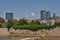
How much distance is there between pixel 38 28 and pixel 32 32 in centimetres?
229

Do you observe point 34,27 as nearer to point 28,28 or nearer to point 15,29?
point 28,28

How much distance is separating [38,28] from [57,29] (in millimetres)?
6178

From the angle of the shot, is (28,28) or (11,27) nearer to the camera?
(28,28)

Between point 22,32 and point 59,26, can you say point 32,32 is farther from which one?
point 59,26

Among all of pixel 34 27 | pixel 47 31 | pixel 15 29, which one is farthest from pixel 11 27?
pixel 47 31

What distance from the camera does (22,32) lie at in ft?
217

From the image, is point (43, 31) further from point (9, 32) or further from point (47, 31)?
point (9, 32)

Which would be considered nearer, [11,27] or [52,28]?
[52,28]

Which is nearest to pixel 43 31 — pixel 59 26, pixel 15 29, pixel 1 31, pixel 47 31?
pixel 47 31

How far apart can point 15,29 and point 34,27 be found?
6.46 m

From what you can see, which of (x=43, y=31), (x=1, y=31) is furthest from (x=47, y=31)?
(x=1, y=31)

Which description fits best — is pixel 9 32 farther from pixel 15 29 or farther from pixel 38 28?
pixel 38 28

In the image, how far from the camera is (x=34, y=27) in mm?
67000

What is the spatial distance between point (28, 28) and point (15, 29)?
453 centimetres
